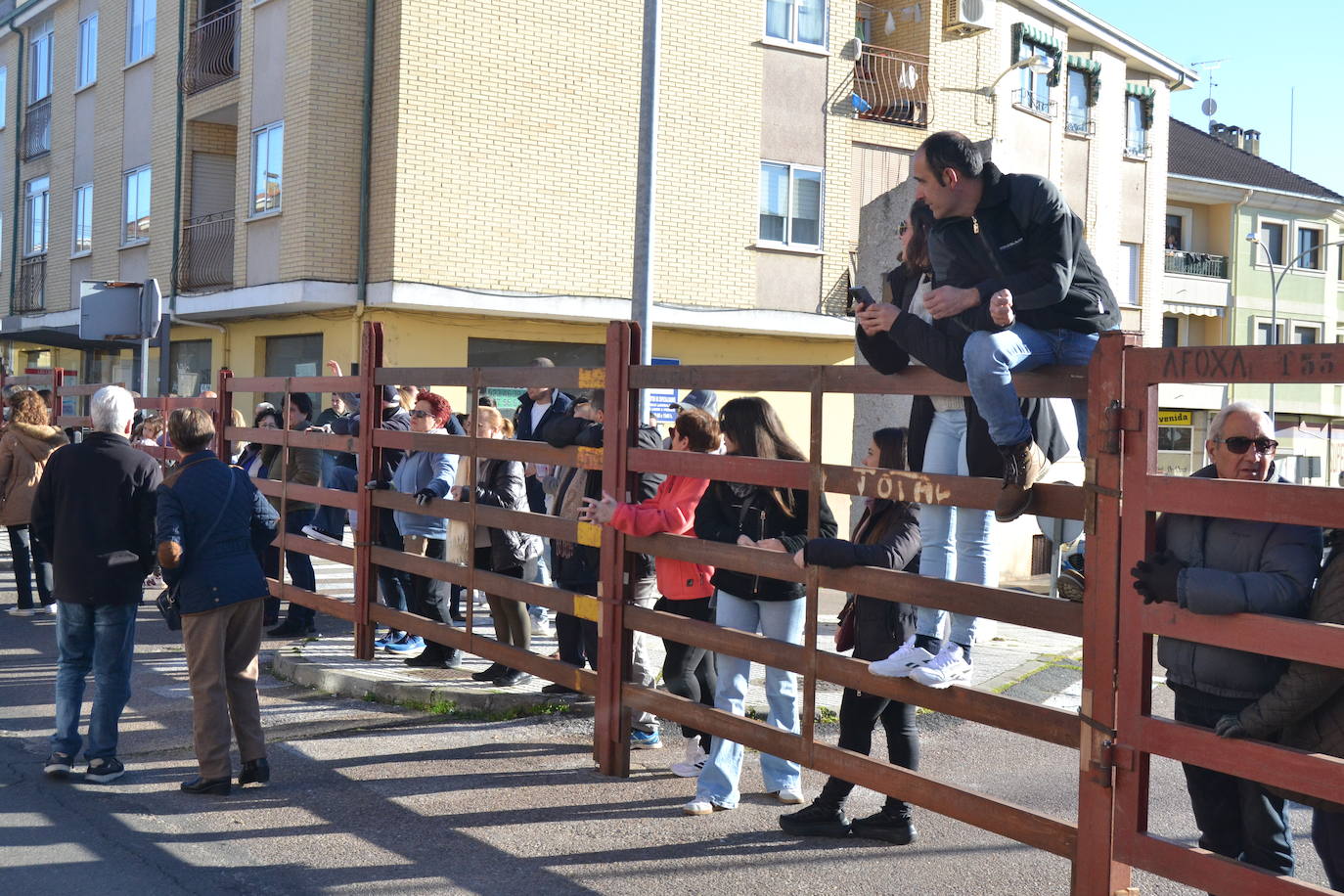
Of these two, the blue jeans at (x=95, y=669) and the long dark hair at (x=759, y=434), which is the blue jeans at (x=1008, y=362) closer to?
the long dark hair at (x=759, y=434)

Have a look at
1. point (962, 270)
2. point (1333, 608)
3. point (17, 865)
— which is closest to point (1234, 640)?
point (1333, 608)

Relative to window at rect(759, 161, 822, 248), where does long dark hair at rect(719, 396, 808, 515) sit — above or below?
below

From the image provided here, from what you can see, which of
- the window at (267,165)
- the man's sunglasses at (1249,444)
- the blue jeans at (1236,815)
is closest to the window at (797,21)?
the window at (267,165)

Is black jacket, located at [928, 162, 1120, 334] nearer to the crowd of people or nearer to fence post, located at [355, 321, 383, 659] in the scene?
the crowd of people

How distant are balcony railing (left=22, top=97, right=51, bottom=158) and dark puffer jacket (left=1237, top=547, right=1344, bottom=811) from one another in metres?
31.4

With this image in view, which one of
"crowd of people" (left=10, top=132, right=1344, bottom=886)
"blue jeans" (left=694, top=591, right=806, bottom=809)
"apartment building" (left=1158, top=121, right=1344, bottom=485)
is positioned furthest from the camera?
"apartment building" (left=1158, top=121, right=1344, bottom=485)

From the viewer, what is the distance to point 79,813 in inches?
234

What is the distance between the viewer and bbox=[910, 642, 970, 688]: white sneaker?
475cm

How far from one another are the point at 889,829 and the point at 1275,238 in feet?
156

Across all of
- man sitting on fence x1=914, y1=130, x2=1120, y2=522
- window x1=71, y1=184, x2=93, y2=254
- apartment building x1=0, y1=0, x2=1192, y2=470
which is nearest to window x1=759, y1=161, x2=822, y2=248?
apartment building x1=0, y1=0, x2=1192, y2=470

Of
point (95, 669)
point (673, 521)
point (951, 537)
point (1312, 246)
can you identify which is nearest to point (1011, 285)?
point (951, 537)

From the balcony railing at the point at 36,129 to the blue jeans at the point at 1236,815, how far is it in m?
31.1

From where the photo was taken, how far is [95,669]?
21.9 ft

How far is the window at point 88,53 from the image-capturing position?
27.8 m
